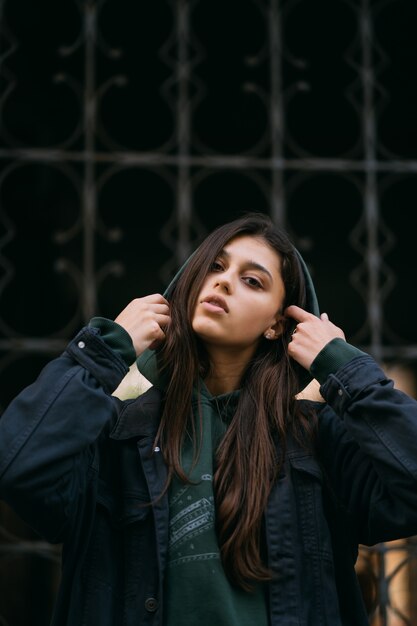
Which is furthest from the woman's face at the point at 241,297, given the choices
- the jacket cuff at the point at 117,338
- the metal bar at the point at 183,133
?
the metal bar at the point at 183,133

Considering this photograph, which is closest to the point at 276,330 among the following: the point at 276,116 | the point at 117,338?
the point at 117,338

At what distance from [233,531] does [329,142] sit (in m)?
2.70

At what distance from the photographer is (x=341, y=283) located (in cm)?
436

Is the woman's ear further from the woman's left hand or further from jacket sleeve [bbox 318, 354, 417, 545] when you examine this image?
jacket sleeve [bbox 318, 354, 417, 545]

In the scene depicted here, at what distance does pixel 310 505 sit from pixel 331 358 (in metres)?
0.29

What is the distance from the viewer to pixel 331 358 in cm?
204

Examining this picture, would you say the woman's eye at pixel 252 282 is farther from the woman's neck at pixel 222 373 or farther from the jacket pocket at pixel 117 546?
the jacket pocket at pixel 117 546

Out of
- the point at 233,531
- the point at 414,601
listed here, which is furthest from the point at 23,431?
the point at 414,601

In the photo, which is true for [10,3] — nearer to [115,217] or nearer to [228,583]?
[115,217]

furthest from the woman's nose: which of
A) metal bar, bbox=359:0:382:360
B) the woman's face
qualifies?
metal bar, bbox=359:0:382:360

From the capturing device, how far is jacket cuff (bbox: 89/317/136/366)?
2.00 metres

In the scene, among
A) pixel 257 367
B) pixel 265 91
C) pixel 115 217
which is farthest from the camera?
pixel 115 217

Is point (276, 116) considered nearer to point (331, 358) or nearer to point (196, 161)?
point (196, 161)

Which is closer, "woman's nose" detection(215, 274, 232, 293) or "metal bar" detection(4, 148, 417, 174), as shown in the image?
"woman's nose" detection(215, 274, 232, 293)
